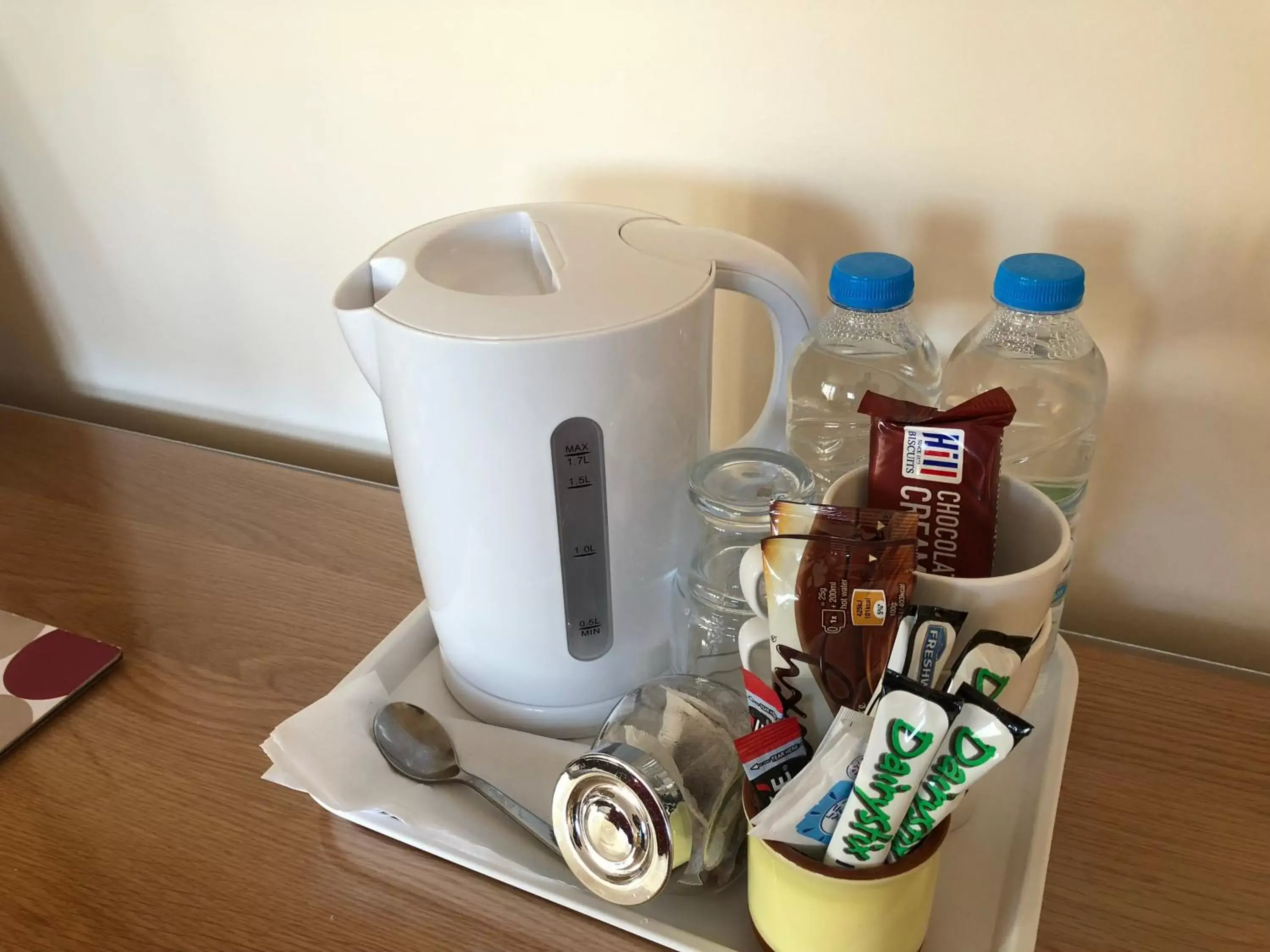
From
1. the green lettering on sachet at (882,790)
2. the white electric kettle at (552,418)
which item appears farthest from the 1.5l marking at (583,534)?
the green lettering on sachet at (882,790)

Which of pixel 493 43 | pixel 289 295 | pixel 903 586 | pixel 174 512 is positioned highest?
pixel 493 43

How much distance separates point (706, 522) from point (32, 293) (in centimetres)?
87

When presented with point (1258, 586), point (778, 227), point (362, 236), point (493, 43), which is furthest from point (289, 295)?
point (1258, 586)

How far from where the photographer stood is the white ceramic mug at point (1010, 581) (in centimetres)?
42

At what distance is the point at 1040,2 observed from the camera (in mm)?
574

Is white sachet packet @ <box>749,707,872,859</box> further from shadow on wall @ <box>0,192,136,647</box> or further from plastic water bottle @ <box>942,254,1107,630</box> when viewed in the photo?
shadow on wall @ <box>0,192,136,647</box>

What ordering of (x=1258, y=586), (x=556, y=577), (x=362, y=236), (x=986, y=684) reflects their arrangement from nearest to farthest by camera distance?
1. (x=986, y=684)
2. (x=556, y=577)
3. (x=1258, y=586)
4. (x=362, y=236)

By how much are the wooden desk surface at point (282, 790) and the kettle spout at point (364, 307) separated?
25 cm

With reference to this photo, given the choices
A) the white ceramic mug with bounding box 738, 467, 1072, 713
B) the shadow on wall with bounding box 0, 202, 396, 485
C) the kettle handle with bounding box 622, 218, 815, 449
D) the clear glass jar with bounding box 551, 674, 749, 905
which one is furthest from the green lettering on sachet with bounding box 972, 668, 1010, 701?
the shadow on wall with bounding box 0, 202, 396, 485

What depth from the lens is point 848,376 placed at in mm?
642

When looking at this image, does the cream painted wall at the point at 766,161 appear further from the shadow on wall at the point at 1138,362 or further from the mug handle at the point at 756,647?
A: the mug handle at the point at 756,647

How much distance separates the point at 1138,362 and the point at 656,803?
1.42ft

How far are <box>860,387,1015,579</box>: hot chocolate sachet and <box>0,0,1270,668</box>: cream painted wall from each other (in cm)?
24

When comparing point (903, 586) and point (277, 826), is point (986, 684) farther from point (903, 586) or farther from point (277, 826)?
point (277, 826)
